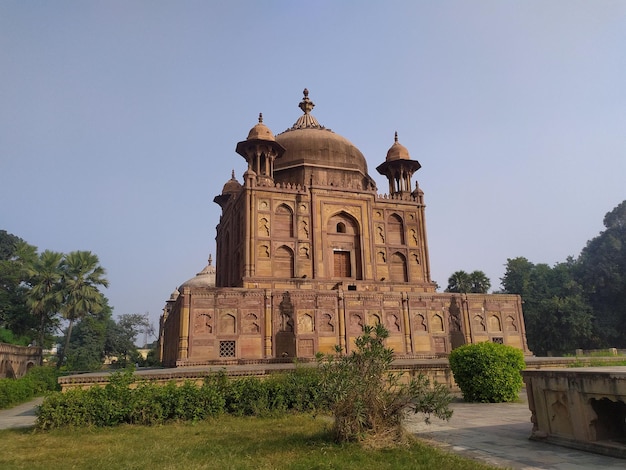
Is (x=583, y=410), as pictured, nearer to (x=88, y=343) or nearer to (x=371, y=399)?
(x=371, y=399)

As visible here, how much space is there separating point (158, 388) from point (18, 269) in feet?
115

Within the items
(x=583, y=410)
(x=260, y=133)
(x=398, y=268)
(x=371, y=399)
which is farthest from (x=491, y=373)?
(x=260, y=133)

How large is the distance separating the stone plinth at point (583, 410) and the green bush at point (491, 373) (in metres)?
5.27

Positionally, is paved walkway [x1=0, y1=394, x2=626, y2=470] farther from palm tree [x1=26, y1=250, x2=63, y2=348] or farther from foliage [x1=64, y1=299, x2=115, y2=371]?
foliage [x1=64, y1=299, x2=115, y2=371]

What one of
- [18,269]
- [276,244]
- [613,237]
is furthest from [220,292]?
[613,237]

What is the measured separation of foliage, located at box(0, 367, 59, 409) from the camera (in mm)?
18375

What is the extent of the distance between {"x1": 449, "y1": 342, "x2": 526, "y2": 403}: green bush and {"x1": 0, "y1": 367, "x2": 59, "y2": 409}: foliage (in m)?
12.2

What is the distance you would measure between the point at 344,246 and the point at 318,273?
2.72 metres

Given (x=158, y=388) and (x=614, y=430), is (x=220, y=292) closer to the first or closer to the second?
(x=158, y=388)

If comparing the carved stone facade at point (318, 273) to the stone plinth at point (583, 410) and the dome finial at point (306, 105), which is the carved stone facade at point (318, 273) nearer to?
the dome finial at point (306, 105)

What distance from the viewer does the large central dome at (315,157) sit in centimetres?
3186

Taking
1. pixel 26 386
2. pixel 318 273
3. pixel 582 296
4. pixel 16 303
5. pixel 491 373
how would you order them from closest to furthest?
pixel 491 373, pixel 26 386, pixel 318 273, pixel 16 303, pixel 582 296

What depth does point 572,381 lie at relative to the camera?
7152 millimetres

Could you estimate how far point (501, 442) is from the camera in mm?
7523
